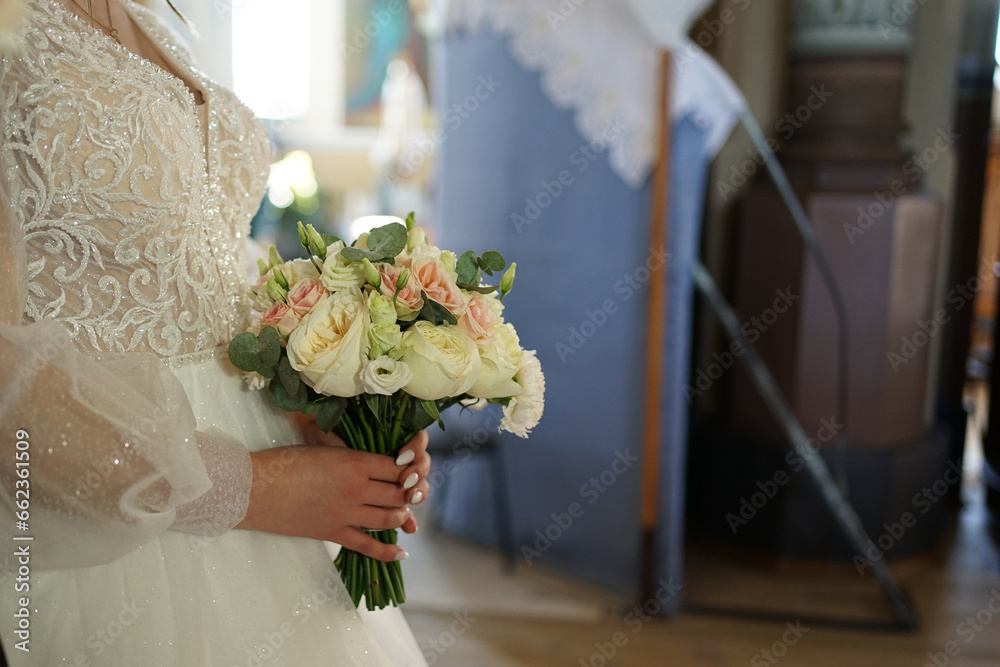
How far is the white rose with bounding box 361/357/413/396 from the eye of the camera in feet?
2.88

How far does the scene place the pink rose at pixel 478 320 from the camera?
0.93 m

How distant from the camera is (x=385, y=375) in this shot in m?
0.89

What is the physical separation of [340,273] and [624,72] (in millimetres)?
1718

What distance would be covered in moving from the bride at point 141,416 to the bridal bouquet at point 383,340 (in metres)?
0.07

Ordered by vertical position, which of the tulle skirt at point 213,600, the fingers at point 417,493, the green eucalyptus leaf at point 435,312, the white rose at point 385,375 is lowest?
the tulle skirt at point 213,600

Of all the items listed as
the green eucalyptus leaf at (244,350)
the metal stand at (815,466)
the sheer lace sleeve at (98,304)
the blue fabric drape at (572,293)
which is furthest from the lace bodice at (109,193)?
the metal stand at (815,466)

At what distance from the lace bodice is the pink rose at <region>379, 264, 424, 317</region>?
265 millimetres

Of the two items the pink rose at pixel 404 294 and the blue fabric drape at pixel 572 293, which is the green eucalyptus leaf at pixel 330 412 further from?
the blue fabric drape at pixel 572 293

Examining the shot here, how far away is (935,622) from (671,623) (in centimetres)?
88

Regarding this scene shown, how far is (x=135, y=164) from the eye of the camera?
903mm

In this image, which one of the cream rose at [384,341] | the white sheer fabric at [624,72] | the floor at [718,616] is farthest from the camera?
the floor at [718,616]

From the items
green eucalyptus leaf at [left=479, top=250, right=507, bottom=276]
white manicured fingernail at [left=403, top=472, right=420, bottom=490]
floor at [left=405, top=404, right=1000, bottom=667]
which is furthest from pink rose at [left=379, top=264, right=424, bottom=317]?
floor at [left=405, top=404, right=1000, bottom=667]

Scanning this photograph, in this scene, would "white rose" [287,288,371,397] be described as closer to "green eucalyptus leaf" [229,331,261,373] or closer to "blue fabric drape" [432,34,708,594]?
"green eucalyptus leaf" [229,331,261,373]

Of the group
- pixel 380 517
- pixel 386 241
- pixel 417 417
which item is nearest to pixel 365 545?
pixel 380 517
